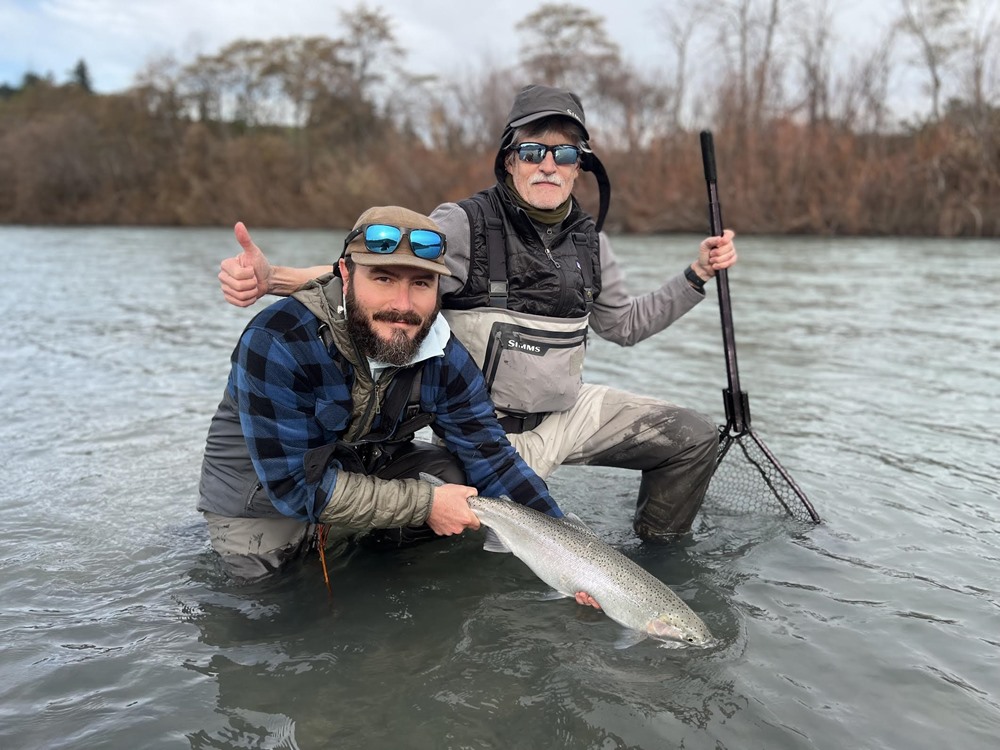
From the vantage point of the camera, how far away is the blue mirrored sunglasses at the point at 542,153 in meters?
4.43

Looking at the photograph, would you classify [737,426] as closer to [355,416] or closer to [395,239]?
[355,416]

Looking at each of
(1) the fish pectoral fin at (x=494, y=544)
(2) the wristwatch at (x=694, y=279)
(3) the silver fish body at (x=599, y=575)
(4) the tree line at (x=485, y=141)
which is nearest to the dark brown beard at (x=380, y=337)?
(3) the silver fish body at (x=599, y=575)

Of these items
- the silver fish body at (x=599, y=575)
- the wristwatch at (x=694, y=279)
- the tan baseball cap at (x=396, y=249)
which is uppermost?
the tan baseball cap at (x=396, y=249)

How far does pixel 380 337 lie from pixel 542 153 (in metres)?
1.52

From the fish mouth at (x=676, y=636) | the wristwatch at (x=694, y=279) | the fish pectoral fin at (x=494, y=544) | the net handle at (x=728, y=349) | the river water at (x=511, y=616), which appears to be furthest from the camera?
the net handle at (x=728, y=349)

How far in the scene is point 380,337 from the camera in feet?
12.0

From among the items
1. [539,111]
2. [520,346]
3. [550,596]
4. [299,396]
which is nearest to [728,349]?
[520,346]

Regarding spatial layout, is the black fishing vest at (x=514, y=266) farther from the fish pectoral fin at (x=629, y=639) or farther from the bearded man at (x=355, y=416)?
the fish pectoral fin at (x=629, y=639)

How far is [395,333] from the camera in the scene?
3.68 meters

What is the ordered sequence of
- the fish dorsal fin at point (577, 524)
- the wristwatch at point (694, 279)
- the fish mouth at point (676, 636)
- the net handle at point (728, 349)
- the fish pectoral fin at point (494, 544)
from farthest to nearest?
the net handle at point (728, 349)
the wristwatch at point (694, 279)
the fish pectoral fin at point (494, 544)
the fish dorsal fin at point (577, 524)
the fish mouth at point (676, 636)

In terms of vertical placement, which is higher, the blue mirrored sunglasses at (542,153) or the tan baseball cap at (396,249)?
the blue mirrored sunglasses at (542,153)

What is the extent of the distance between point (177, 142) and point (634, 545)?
219ft

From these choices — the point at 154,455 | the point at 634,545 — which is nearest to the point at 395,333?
the point at 634,545

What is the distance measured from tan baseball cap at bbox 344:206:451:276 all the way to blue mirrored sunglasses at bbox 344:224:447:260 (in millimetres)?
10
